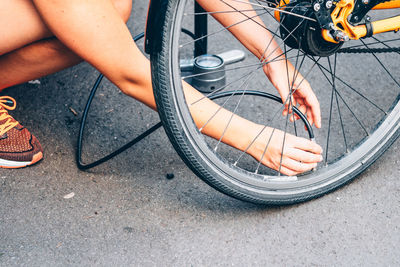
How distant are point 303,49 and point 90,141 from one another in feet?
2.55

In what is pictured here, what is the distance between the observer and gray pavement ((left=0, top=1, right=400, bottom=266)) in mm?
1160

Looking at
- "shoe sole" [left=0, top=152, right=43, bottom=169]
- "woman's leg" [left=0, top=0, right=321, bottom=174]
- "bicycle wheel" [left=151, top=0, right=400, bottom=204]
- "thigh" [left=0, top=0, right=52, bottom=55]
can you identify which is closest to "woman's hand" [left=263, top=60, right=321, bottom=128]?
"bicycle wheel" [left=151, top=0, right=400, bottom=204]

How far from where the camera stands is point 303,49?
1153mm

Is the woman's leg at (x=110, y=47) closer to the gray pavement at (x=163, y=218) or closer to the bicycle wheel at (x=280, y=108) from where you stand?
the bicycle wheel at (x=280, y=108)

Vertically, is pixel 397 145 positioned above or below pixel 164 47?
below

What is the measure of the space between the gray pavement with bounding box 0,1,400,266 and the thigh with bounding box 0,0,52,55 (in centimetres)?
42

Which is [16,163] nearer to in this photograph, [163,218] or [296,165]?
[163,218]

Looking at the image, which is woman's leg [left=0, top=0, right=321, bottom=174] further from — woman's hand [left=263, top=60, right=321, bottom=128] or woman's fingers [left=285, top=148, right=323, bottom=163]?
woman's hand [left=263, top=60, right=321, bottom=128]

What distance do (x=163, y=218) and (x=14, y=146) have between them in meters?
0.53

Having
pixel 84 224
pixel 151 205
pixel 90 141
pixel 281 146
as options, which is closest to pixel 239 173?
pixel 281 146

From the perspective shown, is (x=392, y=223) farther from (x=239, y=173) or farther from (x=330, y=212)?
(x=239, y=173)

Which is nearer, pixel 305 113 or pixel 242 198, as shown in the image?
pixel 242 198

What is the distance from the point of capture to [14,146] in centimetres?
139

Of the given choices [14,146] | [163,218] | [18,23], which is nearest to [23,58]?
[18,23]
